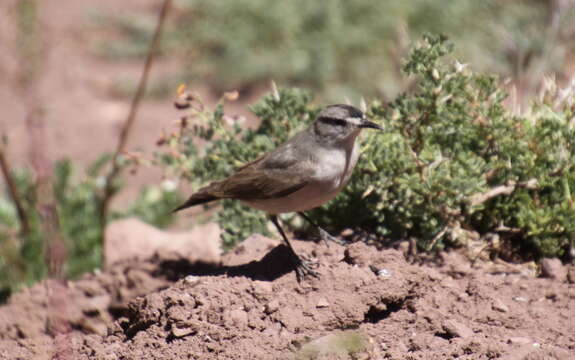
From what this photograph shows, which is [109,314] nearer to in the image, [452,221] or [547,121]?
[452,221]

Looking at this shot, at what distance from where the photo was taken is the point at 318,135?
Answer: 15.2 feet

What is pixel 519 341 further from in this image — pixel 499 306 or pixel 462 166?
pixel 462 166

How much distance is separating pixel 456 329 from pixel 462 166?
3.48 ft

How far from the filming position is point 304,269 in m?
4.09

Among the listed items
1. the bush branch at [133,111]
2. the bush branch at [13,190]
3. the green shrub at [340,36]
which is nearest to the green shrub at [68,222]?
the bush branch at [13,190]

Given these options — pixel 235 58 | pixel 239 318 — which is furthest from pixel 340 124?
pixel 235 58

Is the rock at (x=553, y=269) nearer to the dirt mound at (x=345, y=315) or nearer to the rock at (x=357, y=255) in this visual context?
the dirt mound at (x=345, y=315)

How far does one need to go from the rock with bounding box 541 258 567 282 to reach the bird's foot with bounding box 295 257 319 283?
133 centimetres

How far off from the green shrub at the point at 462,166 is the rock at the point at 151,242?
1.44m

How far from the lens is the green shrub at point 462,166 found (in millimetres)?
4316

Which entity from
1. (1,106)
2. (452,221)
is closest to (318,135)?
(452,221)

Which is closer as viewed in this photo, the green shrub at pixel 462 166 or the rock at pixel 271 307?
the rock at pixel 271 307

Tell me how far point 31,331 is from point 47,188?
2447 mm

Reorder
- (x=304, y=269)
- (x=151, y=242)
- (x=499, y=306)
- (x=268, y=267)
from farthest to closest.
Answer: (x=151, y=242) < (x=268, y=267) < (x=304, y=269) < (x=499, y=306)
